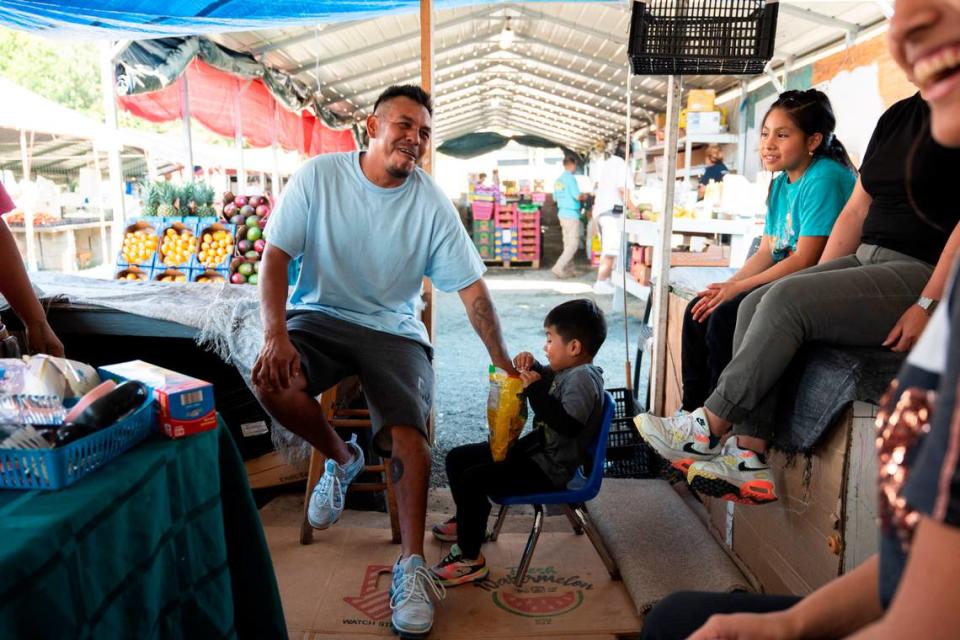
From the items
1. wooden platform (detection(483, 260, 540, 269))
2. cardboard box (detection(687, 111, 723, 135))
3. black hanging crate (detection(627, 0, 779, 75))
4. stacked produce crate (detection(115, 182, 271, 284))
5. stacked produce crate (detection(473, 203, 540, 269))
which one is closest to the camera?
black hanging crate (detection(627, 0, 779, 75))

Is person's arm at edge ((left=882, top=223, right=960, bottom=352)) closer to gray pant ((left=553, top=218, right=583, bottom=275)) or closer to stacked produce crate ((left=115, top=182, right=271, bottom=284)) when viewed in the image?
stacked produce crate ((left=115, top=182, right=271, bottom=284))

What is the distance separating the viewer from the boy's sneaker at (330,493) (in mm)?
2616

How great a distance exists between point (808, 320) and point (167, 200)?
4.69 metres

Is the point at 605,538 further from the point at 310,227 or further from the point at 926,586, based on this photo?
the point at 926,586

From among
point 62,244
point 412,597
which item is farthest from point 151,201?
point 62,244

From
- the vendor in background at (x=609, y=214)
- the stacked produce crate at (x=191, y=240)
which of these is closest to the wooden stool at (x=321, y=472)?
the stacked produce crate at (x=191, y=240)

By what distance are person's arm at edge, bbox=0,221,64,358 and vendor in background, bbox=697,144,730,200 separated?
7.63m

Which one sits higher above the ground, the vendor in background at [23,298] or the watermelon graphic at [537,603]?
the vendor in background at [23,298]

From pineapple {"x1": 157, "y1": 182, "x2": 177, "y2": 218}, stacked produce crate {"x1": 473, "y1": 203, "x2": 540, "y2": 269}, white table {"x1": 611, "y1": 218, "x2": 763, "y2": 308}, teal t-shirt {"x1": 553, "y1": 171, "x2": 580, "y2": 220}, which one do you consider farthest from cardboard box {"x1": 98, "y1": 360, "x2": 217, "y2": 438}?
stacked produce crate {"x1": 473, "y1": 203, "x2": 540, "y2": 269}

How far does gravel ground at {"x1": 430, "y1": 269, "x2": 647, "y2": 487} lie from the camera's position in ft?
13.6

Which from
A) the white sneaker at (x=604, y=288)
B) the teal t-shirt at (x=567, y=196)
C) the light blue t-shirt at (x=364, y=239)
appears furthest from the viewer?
the teal t-shirt at (x=567, y=196)

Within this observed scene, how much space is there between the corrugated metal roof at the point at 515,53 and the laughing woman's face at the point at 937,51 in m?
3.26

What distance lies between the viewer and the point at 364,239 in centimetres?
273

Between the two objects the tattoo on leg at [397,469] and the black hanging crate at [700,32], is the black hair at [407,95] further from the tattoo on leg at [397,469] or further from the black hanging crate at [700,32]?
the tattoo on leg at [397,469]
